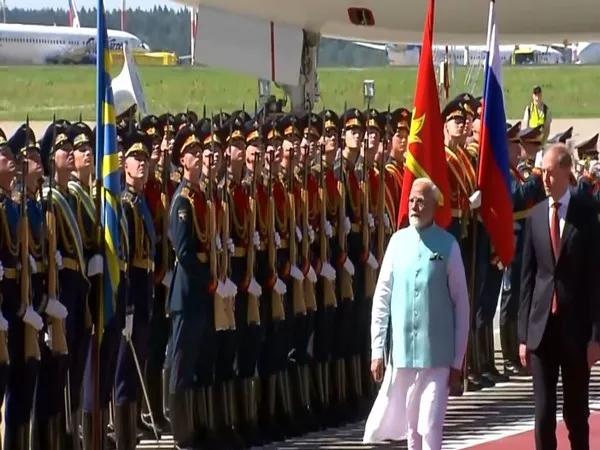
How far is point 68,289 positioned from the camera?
9.59 metres

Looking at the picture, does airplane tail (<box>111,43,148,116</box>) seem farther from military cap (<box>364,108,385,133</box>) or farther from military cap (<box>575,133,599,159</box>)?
military cap (<box>364,108,385,133</box>)

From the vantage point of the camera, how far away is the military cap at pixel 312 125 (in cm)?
1227

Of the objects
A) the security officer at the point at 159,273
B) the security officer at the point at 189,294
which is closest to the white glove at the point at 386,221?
the security officer at the point at 159,273

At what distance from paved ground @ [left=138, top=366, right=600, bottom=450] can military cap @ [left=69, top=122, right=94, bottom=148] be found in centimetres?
181

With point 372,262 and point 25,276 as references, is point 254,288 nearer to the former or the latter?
point 372,262

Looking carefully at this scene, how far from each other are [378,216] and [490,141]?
3.43 ft

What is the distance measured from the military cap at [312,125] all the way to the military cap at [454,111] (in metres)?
1.01

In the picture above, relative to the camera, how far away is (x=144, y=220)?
1050cm

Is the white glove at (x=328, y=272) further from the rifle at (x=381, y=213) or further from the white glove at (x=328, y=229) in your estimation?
the rifle at (x=381, y=213)

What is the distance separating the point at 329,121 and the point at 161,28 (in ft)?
304

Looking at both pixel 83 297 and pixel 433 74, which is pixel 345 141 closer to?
pixel 433 74

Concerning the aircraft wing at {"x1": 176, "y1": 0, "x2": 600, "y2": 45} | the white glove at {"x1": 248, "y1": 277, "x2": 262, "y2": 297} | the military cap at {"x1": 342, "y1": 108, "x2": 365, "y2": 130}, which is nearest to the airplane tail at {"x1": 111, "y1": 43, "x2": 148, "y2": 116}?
the aircraft wing at {"x1": 176, "y1": 0, "x2": 600, "y2": 45}

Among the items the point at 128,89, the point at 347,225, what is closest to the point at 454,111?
the point at 347,225

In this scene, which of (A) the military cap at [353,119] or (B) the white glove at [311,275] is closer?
(B) the white glove at [311,275]
